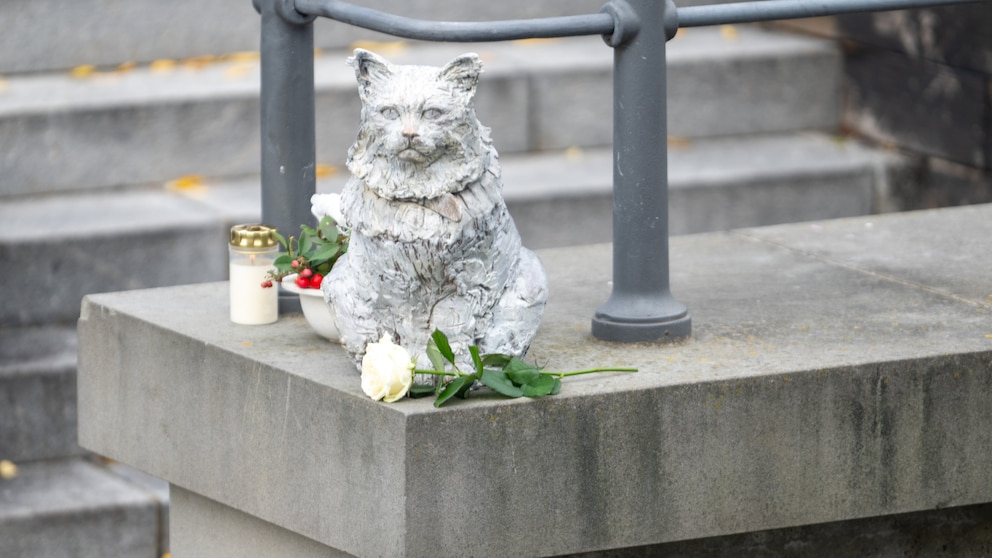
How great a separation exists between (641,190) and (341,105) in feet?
9.82

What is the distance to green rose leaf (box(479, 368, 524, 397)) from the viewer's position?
12.2 feet

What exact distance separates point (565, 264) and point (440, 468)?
149cm

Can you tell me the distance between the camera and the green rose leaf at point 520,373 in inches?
148

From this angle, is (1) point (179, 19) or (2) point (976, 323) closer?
(2) point (976, 323)

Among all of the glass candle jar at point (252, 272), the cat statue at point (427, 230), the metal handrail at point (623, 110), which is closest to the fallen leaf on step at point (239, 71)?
the metal handrail at point (623, 110)

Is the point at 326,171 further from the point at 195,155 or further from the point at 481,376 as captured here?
the point at 481,376

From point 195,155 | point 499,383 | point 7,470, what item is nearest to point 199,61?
point 195,155

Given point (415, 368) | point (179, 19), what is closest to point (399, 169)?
point (415, 368)

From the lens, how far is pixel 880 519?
4.41m

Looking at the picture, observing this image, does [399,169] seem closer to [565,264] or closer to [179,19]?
[565,264]

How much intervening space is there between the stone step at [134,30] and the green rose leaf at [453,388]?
389cm

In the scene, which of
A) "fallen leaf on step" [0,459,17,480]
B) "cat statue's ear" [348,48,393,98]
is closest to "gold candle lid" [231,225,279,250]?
"cat statue's ear" [348,48,393,98]

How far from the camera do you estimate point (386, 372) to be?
3664 mm

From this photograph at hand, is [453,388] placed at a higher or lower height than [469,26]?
lower
